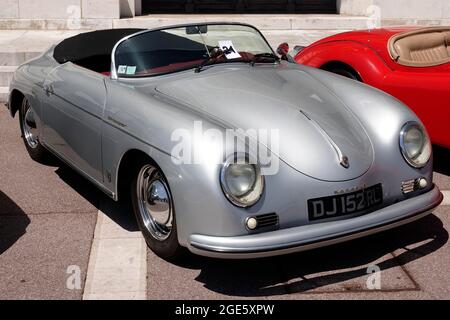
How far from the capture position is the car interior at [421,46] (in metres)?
5.82

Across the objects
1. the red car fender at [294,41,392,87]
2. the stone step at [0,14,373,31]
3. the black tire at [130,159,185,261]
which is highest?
the red car fender at [294,41,392,87]

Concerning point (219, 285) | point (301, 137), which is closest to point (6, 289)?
point (219, 285)

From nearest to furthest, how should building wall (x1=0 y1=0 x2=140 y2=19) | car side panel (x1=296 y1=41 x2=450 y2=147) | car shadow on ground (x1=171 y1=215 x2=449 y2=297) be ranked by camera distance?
1. car shadow on ground (x1=171 y1=215 x2=449 y2=297)
2. car side panel (x1=296 y1=41 x2=450 y2=147)
3. building wall (x1=0 y1=0 x2=140 y2=19)

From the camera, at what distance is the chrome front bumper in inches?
132

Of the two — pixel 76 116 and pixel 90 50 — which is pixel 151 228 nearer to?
pixel 76 116

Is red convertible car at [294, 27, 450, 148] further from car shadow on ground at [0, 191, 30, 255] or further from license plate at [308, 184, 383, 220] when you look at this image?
car shadow on ground at [0, 191, 30, 255]

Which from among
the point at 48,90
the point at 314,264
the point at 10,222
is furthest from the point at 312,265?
the point at 48,90

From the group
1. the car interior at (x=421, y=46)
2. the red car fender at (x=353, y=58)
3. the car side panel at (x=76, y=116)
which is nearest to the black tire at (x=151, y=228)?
the car side panel at (x=76, y=116)

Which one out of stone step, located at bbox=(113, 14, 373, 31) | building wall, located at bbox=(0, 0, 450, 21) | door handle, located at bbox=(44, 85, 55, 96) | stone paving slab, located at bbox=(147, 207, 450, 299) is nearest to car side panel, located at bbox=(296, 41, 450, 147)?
stone paving slab, located at bbox=(147, 207, 450, 299)

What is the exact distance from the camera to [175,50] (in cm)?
465

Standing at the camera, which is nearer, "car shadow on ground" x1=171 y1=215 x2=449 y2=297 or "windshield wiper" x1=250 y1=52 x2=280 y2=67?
"car shadow on ground" x1=171 y1=215 x2=449 y2=297

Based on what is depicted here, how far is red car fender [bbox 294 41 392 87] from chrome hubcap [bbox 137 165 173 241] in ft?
8.47

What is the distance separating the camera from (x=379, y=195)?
3746 millimetres

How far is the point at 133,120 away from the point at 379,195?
148 cm
